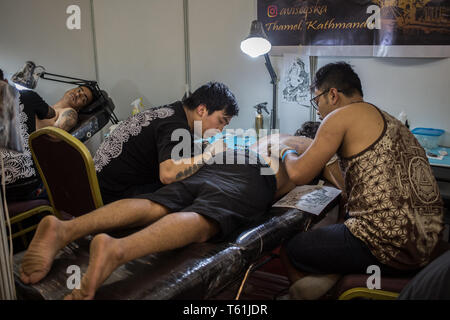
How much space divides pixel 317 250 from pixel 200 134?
3.13ft

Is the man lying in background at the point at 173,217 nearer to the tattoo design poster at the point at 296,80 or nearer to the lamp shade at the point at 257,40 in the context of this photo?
the lamp shade at the point at 257,40

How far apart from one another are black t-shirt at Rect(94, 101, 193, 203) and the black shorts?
0.28 meters

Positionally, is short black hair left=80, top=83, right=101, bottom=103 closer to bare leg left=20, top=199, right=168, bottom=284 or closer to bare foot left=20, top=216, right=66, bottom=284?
bare leg left=20, top=199, right=168, bottom=284

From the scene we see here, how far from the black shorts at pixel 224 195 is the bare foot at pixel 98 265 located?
37cm

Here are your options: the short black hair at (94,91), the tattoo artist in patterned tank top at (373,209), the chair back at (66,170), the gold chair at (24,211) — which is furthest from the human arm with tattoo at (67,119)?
the tattoo artist in patterned tank top at (373,209)

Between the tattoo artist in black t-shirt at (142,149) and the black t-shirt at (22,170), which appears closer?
the tattoo artist in black t-shirt at (142,149)

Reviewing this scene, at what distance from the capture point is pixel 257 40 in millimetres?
2398

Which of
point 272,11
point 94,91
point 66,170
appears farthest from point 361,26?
point 94,91

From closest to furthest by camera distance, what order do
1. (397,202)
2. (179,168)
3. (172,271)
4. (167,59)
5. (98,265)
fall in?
(98,265) < (172,271) < (397,202) < (179,168) < (167,59)

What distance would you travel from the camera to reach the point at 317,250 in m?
1.40

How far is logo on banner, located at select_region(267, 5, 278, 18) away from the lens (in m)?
2.90

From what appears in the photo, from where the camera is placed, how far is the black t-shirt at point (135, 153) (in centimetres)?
185

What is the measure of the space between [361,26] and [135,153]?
178 cm

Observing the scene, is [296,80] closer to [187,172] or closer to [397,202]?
[187,172]
